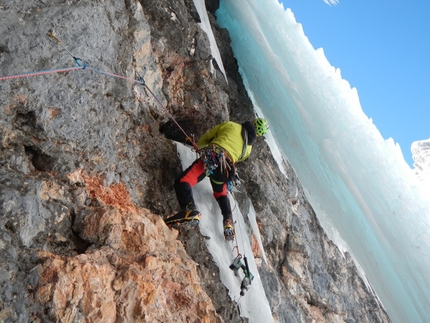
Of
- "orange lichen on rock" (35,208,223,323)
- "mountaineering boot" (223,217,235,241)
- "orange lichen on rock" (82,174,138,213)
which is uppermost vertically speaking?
"mountaineering boot" (223,217,235,241)

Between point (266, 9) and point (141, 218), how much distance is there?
7.36m

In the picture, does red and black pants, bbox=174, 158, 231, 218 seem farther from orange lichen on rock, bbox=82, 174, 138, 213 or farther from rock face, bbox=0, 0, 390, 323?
orange lichen on rock, bbox=82, 174, 138, 213

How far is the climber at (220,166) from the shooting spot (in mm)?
5012

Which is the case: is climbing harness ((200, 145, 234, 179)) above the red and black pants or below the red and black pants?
above

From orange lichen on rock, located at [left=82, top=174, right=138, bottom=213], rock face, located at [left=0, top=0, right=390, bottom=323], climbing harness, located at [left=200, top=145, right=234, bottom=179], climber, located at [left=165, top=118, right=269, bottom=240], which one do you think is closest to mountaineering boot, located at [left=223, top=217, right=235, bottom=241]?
climber, located at [left=165, top=118, right=269, bottom=240]

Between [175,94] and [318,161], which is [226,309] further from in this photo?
[318,161]

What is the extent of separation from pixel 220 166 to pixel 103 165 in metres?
1.57

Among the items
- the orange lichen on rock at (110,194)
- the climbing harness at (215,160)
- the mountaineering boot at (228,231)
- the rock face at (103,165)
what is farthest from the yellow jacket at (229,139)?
the orange lichen on rock at (110,194)

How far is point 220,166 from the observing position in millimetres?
5137

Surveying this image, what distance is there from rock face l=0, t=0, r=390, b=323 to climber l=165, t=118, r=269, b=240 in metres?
0.30

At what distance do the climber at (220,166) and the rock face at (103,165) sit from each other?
30 cm

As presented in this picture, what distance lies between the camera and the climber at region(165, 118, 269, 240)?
5.01 meters

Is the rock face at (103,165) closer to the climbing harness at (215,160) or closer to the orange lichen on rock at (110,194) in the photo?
the orange lichen on rock at (110,194)

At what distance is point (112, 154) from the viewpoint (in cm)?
445
